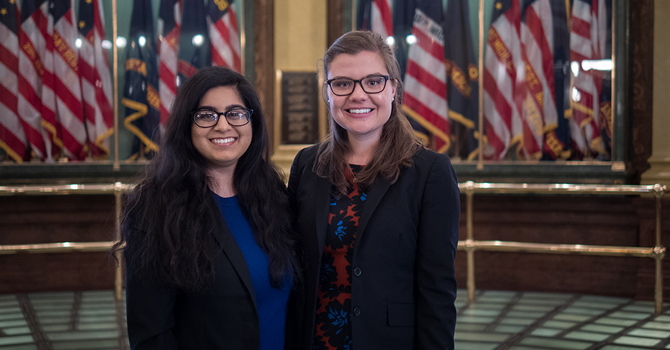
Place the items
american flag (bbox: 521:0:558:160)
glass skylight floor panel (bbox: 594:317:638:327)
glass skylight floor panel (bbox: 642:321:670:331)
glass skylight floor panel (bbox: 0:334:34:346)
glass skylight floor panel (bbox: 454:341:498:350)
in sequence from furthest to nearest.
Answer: american flag (bbox: 521:0:558:160)
glass skylight floor panel (bbox: 594:317:638:327)
glass skylight floor panel (bbox: 642:321:670:331)
glass skylight floor panel (bbox: 0:334:34:346)
glass skylight floor panel (bbox: 454:341:498:350)

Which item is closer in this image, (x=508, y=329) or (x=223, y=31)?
(x=508, y=329)

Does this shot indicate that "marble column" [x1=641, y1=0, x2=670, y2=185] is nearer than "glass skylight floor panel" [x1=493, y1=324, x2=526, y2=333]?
No

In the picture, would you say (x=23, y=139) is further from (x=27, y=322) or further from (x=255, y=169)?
(x=255, y=169)

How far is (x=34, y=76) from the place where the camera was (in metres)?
4.81

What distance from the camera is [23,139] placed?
15.9 feet

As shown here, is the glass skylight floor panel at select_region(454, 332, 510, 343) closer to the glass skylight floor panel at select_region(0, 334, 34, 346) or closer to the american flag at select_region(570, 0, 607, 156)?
the american flag at select_region(570, 0, 607, 156)

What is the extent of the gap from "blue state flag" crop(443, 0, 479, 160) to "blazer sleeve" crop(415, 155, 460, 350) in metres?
3.55

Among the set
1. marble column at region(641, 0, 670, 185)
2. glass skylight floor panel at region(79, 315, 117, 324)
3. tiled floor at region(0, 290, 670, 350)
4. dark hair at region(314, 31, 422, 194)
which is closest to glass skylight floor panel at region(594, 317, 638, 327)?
tiled floor at region(0, 290, 670, 350)

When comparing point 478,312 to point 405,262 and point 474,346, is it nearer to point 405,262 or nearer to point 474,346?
point 474,346

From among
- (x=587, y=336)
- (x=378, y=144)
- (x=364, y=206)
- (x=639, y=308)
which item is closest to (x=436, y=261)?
(x=364, y=206)

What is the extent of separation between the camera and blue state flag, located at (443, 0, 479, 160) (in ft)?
16.0

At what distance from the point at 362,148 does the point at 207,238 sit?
1.79 feet

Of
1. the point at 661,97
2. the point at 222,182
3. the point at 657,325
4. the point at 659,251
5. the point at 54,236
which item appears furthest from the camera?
the point at 54,236

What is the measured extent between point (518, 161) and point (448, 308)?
11.9ft
